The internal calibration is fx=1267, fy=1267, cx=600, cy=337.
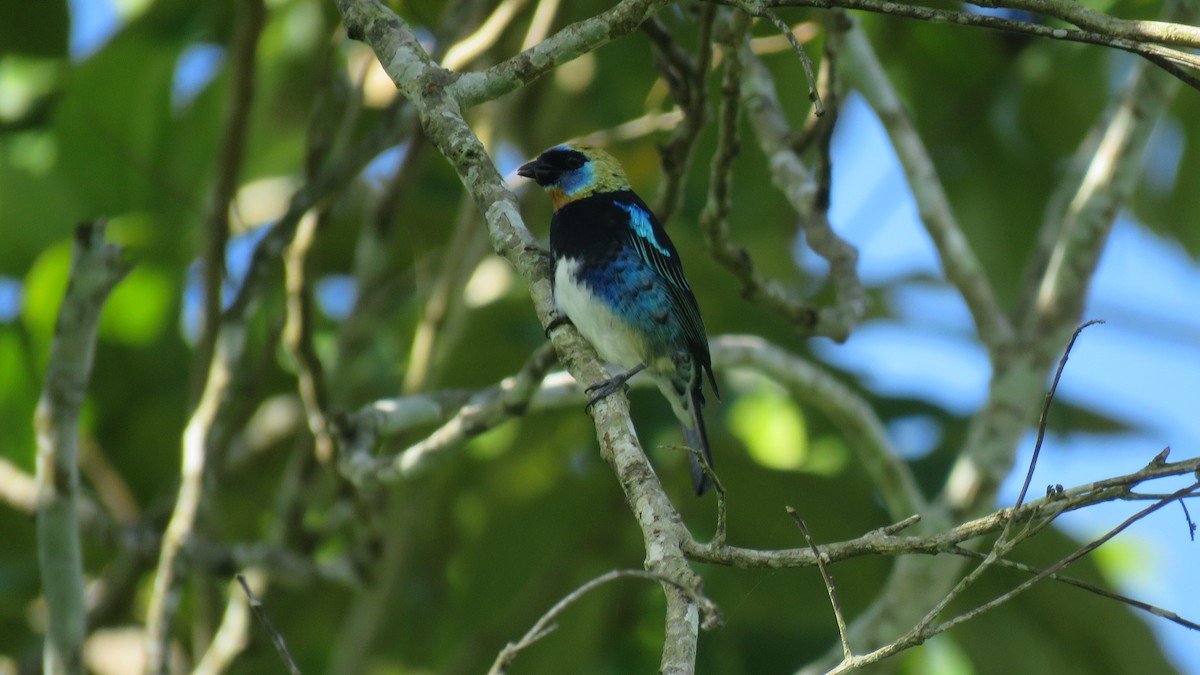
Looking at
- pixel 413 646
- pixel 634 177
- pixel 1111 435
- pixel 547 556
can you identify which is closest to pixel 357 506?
pixel 547 556

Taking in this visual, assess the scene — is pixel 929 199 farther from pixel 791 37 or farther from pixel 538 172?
pixel 791 37

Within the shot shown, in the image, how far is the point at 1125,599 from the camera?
6.15 feet

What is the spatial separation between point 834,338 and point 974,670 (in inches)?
89.8

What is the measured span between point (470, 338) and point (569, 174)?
1611 mm

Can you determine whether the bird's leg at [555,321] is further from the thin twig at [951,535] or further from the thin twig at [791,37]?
the thin twig at [951,535]

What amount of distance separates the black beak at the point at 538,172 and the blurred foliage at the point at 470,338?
0.76m

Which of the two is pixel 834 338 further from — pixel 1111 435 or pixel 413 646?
pixel 413 646

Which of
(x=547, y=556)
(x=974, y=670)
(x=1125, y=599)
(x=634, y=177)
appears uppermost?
(x=634, y=177)

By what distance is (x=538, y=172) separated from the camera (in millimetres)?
4836

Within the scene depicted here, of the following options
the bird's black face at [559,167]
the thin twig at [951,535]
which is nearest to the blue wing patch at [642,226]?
the bird's black face at [559,167]

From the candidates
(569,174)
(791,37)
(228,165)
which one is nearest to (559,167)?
(569,174)

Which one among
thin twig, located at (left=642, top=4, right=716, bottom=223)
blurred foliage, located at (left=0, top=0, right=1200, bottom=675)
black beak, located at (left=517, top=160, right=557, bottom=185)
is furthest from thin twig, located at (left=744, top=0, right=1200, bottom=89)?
blurred foliage, located at (left=0, top=0, right=1200, bottom=675)

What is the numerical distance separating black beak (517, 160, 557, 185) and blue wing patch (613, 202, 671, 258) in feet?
1.52

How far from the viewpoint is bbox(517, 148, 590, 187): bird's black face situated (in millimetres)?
4852
